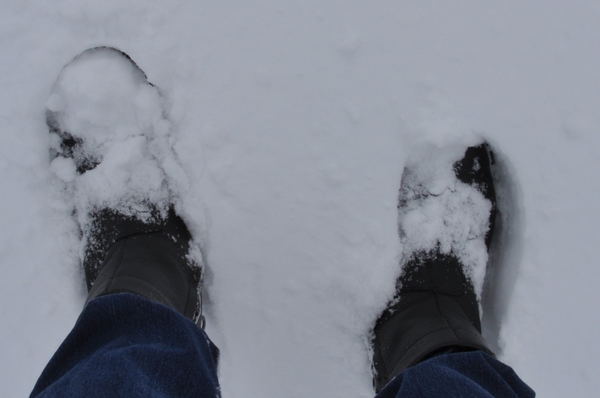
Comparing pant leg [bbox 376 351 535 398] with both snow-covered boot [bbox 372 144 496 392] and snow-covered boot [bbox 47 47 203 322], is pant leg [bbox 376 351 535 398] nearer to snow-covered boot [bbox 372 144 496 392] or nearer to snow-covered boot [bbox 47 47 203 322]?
snow-covered boot [bbox 372 144 496 392]

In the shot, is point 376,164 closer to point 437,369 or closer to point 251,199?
point 251,199

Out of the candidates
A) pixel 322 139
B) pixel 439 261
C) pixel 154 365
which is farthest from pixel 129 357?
pixel 439 261

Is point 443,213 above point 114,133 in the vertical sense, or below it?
below

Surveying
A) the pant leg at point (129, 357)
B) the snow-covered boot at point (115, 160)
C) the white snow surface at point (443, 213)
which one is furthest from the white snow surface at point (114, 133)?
the white snow surface at point (443, 213)

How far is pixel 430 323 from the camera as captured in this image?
924 mm

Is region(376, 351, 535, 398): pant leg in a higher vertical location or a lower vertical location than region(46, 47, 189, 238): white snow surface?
lower

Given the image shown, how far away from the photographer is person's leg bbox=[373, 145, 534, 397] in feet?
2.94

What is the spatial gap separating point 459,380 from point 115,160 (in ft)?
2.68

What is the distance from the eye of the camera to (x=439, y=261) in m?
1.04

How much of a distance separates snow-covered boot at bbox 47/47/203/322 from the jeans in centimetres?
24

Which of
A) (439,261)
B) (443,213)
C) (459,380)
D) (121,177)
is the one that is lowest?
(459,380)

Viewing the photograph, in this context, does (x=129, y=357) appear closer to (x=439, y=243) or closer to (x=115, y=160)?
(x=115, y=160)

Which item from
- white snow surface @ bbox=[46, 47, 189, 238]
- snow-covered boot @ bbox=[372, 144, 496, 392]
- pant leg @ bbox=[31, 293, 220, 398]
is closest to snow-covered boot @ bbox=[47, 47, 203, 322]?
white snow surface @ bbox=[46, 47, 189, 238]

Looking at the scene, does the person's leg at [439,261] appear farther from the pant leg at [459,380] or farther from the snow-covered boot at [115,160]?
the snow-covered boot at [115,160]
